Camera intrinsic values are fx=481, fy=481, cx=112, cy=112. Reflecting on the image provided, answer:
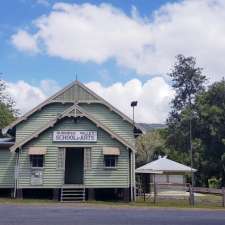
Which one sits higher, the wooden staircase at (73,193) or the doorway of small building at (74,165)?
the doorway of small building at (74,165)

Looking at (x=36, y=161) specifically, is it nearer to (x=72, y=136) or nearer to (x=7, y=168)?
(x=7, y=168)

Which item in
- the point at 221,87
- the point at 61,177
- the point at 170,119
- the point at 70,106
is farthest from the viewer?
the point at 170,119

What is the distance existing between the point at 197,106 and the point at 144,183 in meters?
17.8

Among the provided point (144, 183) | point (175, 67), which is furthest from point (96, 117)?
point (175, 67)

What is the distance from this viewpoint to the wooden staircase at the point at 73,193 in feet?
98.9

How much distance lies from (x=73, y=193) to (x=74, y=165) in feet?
14.4

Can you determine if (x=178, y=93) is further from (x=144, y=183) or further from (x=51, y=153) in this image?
(x=51, y=153)

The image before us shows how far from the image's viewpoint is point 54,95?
33562 mm

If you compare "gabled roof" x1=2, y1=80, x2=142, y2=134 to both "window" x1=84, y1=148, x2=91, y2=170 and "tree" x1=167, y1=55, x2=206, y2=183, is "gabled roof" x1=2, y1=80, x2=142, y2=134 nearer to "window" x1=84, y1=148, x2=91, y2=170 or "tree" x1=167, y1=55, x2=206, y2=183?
"window" x1=84, y1=148, x2=91, y2=170

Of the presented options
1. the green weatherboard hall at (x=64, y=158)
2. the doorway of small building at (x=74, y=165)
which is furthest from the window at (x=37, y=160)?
the doorway of small building at (x=74, y=165)

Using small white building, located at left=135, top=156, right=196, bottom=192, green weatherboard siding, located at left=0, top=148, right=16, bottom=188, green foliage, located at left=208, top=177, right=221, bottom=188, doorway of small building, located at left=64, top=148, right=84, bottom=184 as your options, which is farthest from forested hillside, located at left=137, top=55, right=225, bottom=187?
green weatherboard siding, located at left=0, top=148, right=16, bottom=188

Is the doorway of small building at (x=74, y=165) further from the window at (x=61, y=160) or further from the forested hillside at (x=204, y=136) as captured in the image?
the forested hillside at (x=204, y=136)

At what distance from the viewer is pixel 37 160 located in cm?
3128

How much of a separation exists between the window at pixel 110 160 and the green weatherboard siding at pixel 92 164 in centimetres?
27
